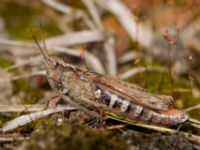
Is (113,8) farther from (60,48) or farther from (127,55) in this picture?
(60,48)

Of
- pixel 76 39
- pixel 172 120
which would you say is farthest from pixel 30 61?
pixel 172 120

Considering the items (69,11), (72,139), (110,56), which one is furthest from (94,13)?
(72,139)

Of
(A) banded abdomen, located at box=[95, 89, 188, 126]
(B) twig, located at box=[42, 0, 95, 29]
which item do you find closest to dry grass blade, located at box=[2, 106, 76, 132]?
(A) banded abdomen, located at box=[95, 89, 188, 126]

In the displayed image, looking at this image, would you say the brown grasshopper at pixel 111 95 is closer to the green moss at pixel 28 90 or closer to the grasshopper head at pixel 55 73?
the grasshopper head at pixel 55 73

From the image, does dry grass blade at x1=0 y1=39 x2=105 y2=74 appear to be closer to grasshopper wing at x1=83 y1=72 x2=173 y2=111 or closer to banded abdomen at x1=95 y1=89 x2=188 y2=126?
grasshopper wing at x1=83 y1=72 x2=173 y2=111

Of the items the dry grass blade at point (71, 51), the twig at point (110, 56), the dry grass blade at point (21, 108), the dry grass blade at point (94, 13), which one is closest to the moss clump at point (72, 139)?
the dry grass blade at point (21, 108)

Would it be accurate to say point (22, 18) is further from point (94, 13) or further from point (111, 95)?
→ point (111, 95)
